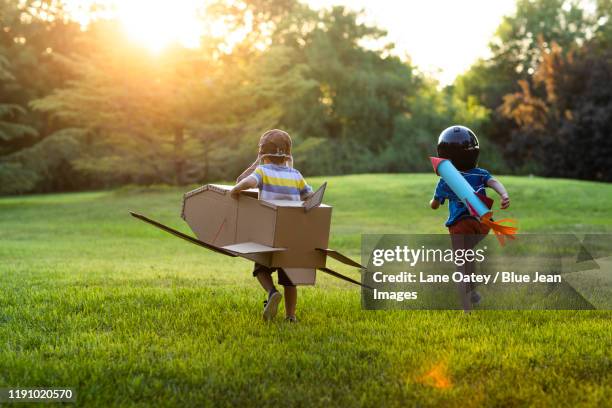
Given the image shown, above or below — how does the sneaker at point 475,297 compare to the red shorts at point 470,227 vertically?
below

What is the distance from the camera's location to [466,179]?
625 centimetres

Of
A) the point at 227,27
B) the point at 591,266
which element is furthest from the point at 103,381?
the point at 227,27

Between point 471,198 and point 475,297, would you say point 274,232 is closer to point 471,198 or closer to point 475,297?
point 471,198

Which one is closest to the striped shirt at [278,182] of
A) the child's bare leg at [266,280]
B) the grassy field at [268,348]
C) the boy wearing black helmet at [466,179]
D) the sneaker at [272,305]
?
the child's bare leg at [266,280]

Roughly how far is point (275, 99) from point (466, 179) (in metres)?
38.8

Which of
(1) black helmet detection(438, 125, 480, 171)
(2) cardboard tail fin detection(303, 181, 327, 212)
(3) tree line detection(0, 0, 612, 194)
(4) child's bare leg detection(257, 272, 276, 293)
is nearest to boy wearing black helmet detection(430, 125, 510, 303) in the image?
(1) black helmet detection(438, 125, 480, 171)

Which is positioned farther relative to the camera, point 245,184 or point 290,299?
point 290,299

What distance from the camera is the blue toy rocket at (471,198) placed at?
5766 millimetres

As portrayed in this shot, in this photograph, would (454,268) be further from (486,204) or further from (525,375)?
(525,375)

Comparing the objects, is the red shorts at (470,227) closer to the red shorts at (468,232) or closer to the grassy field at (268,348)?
the red shorts at (468,232)

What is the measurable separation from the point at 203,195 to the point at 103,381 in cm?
205

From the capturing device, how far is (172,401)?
4059 mm

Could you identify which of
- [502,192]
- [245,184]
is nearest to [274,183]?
[245,184]

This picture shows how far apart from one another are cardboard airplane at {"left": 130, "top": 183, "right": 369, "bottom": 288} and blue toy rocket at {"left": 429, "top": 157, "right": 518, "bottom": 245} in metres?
1.06
